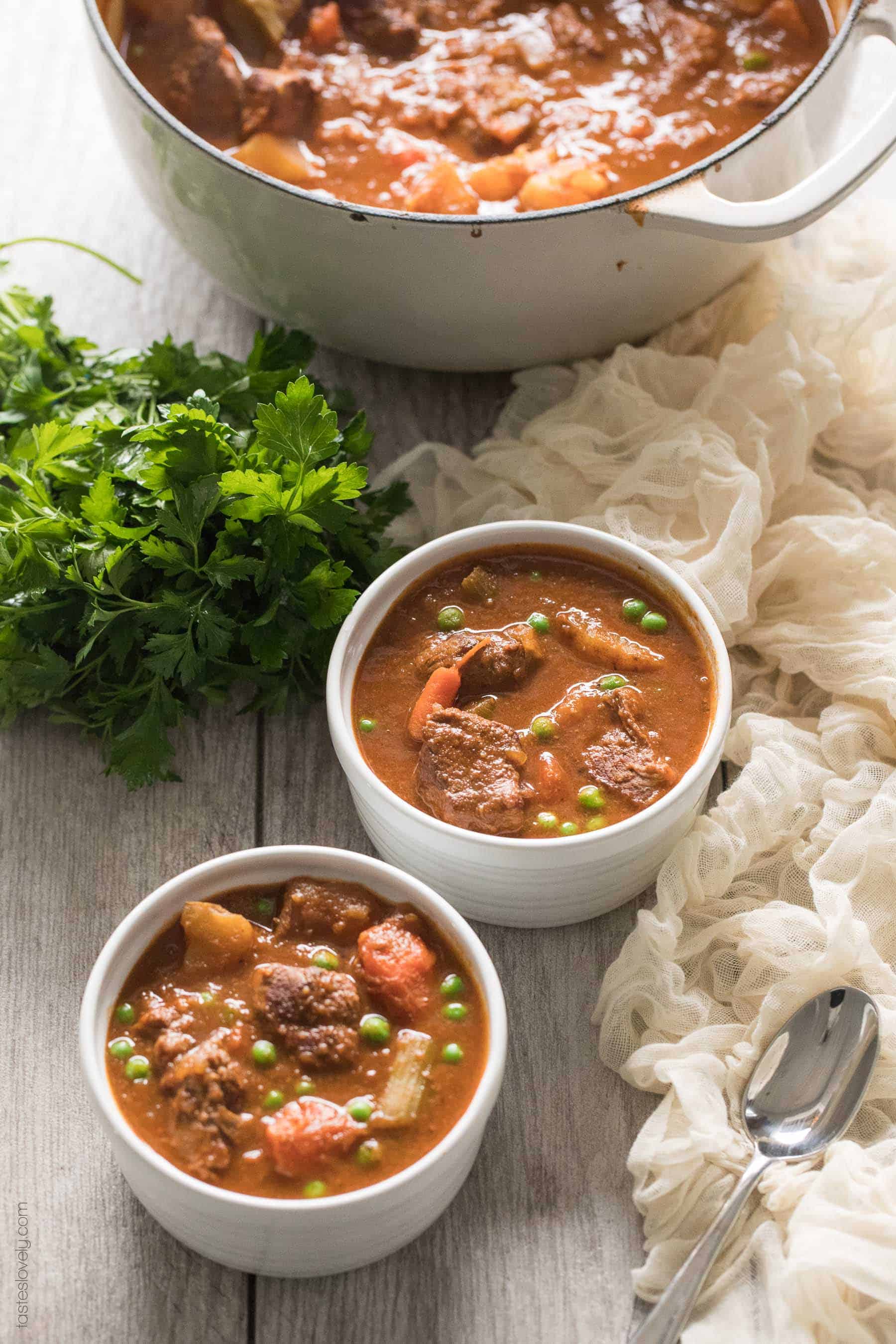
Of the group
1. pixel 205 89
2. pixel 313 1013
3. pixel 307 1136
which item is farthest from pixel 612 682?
pixel 205 89

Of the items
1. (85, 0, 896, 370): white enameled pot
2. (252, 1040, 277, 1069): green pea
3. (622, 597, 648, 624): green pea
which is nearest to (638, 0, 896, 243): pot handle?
(85, 0, 896, 370): white enameled pot

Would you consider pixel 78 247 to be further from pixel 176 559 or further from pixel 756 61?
pixel 756 61

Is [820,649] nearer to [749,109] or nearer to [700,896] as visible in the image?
[700,896]

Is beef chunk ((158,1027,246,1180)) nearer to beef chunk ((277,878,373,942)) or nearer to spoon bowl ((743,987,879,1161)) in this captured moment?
beef chunk ((277,878,373,942))

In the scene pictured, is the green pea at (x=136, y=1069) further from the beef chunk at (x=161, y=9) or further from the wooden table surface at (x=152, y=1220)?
the beef chunk at (x=161, y=9)

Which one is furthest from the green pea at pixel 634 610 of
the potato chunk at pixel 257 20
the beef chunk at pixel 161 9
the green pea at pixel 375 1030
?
the beef chunk at pixel 161 9
